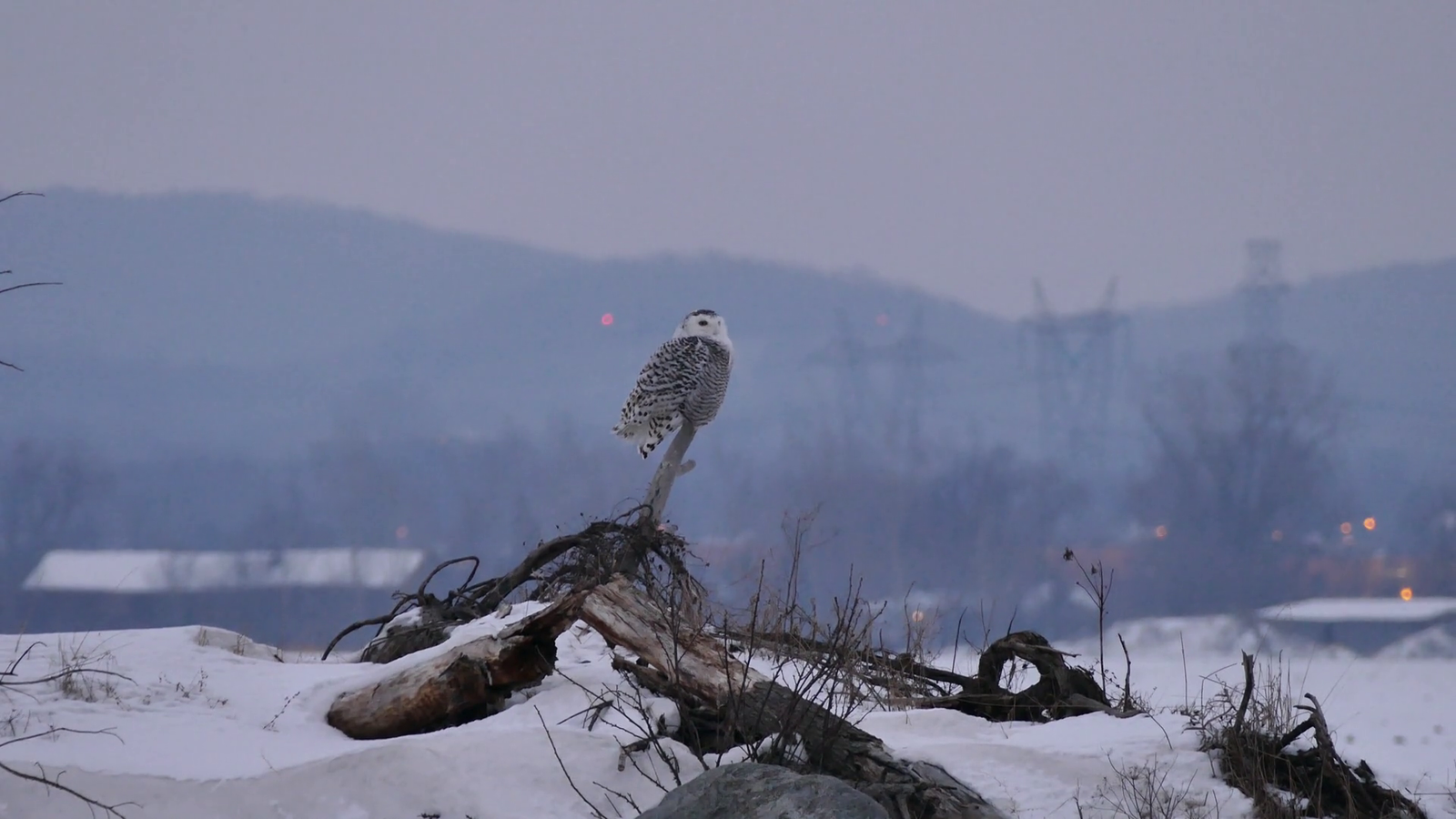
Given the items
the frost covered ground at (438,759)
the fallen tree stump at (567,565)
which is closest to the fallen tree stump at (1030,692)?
the frost covered ground at (438,759)

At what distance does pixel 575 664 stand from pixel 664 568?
2812 millimetres

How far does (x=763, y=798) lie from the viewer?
3.86 m

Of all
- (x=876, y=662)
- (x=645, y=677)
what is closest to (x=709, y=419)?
(x=876, y=662)

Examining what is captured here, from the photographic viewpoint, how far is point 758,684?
5090 mm

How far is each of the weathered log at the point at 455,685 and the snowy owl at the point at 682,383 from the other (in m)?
3.83

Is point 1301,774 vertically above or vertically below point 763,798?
below

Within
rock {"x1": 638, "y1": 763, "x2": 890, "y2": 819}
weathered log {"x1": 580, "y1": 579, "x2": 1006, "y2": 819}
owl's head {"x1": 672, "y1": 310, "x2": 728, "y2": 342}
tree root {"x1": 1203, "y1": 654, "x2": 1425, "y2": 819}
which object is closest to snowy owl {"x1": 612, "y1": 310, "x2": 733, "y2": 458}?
owl's head {"x1": 672, "y1": 310, "x2": 728, "y2": 342}

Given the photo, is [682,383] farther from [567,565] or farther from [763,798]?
[763,798]

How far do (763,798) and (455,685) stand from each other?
266 centimetres

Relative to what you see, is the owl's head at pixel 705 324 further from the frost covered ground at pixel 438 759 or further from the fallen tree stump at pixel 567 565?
the frost covered ground at pixel 438 759

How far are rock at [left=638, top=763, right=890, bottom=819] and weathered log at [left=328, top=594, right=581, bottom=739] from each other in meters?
2.01

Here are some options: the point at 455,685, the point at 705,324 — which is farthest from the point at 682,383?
the point at 455,685

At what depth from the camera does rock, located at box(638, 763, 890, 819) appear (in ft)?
12.2

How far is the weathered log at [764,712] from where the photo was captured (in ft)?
14.9
